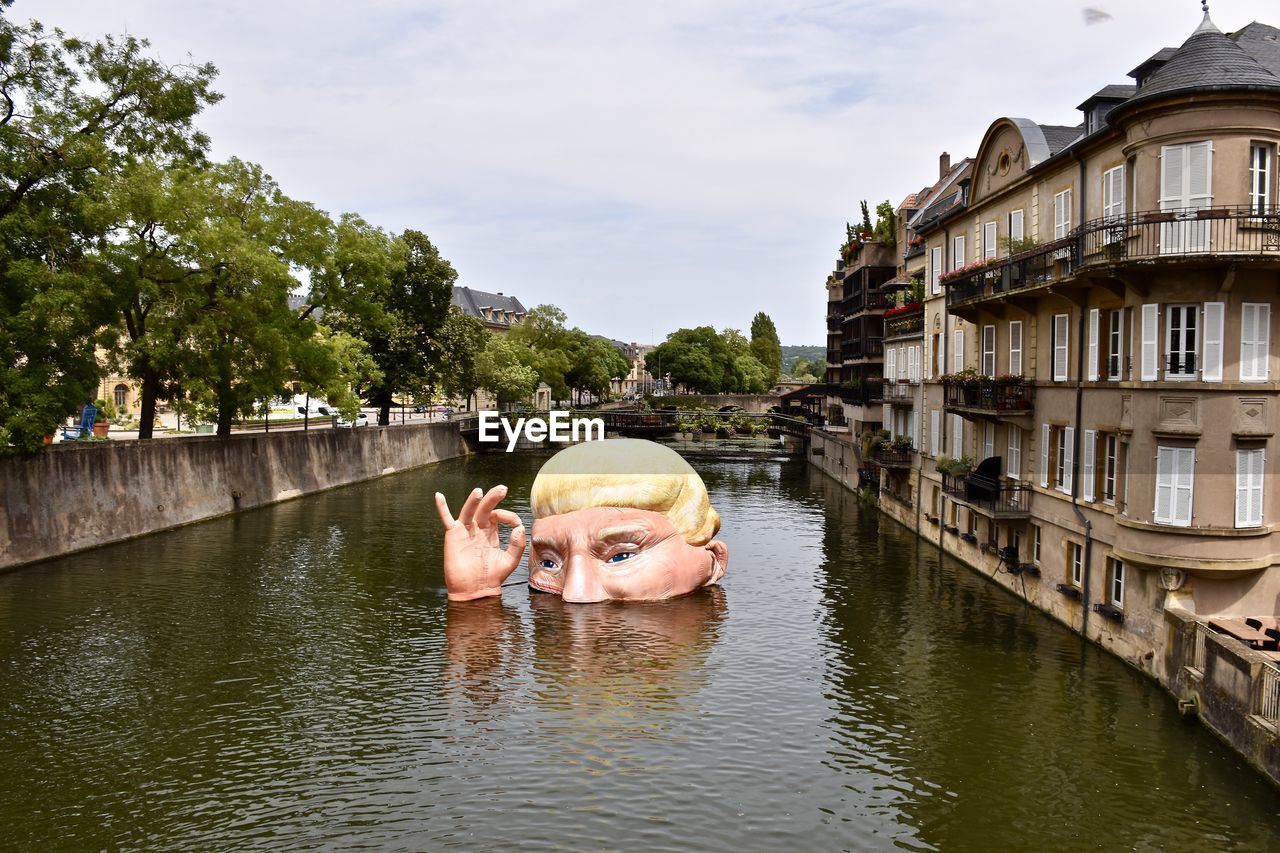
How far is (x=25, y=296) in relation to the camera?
35188 mm

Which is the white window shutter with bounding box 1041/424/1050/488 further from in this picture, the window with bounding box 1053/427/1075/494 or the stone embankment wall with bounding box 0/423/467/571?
the stone embankment wall with bounding box 0/423/467/571

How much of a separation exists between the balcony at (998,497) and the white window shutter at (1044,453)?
21.5 inches

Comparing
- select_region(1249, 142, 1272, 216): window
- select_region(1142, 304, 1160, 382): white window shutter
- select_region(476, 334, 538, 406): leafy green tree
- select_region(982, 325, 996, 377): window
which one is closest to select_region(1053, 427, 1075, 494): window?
select_region(1142, 304, 1160, 382): white window shutter

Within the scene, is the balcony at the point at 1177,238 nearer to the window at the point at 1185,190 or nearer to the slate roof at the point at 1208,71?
the window at the point at 1185,190

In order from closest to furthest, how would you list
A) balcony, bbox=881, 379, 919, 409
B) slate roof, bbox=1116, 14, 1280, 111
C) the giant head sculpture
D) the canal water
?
the canal water → slate roof, bbox=1116, 14, 1280, 111 → the giant head sculpture → balcony, bbox=881, 379, 919, 409

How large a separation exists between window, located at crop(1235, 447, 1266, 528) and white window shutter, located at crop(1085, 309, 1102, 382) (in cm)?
520

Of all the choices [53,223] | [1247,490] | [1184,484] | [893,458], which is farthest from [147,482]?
[1247,490]

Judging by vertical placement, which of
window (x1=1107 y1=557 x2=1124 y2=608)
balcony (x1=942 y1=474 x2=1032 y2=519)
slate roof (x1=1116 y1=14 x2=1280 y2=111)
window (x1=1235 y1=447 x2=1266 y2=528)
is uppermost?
slate roof (x1=1116 y1=14 x2=1280 y2=111)

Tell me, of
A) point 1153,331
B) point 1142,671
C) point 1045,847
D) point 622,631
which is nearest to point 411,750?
point 622,631

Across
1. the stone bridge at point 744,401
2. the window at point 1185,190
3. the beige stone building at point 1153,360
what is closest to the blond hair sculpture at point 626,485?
the beige stone building at point 1153,360

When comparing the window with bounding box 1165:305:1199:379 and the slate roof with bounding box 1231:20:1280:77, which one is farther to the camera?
the slate roof with bounding box 1231:20:1280:77

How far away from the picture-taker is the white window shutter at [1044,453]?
3073cm

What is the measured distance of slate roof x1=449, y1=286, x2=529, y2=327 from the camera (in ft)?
512

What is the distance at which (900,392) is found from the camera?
52312mm
